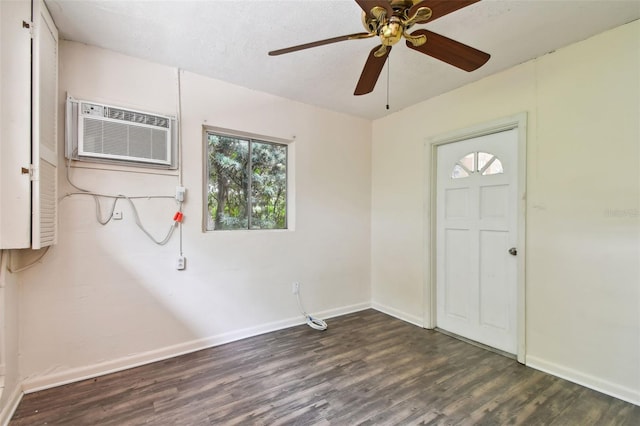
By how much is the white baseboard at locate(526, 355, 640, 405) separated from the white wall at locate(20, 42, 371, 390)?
1.92 meters

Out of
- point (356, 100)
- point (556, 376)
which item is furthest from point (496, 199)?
point (356, 100)

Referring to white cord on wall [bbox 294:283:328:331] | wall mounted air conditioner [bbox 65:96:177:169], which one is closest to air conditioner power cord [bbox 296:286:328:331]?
white cord on wall [bbox 294:283:328:331]

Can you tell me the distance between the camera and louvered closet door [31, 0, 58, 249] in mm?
1694

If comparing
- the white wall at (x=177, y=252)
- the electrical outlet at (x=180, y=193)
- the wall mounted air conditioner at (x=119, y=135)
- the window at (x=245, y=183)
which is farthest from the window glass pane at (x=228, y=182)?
the wall mounted air conditioner at (x=119, y=135)

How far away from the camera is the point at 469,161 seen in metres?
2.91

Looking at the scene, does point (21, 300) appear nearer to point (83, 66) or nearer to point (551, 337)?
point (83, 66)

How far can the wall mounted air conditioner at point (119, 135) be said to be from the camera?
2.14 metres

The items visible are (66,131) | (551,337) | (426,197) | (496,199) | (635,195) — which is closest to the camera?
(635,195)

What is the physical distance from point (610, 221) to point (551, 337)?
38.2 inches

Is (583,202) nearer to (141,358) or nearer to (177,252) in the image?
(177,252)

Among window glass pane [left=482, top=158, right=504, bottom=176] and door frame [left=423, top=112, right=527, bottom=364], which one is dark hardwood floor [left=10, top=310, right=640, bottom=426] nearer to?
door frame [left=423, top=112, right=527, bottom=364]

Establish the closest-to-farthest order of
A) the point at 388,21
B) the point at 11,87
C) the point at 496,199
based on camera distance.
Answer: the point at 388,21, the point at 11,87, the point at 496,199

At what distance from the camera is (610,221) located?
2.02m

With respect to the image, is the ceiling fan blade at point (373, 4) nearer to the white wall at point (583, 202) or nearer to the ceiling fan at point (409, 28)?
the ceiling fan at point (409, 28)
